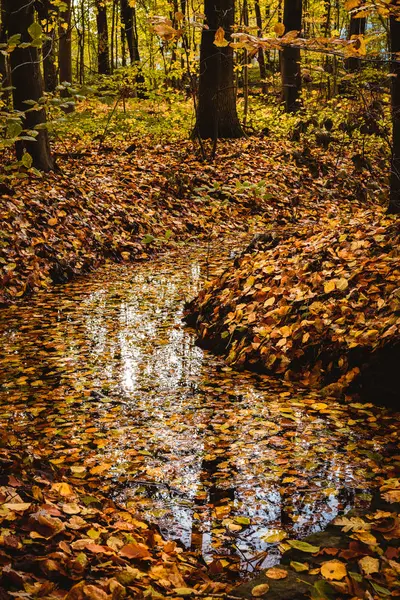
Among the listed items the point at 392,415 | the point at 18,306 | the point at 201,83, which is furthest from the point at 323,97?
the point at 392,415

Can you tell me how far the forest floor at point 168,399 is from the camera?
2.61 metres

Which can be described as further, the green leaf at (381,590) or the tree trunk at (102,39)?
the tree trunk at (102,39)

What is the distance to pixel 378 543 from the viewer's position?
282cm

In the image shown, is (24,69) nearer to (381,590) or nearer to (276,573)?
(276,573)

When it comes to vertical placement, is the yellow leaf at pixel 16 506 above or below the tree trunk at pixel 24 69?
below

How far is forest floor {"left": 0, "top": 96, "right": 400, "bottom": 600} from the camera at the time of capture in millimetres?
2613

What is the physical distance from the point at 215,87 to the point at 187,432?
11569 mm

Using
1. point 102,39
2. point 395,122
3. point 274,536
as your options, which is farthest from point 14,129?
point 102,39

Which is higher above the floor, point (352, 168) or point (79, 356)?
point (352, 168)

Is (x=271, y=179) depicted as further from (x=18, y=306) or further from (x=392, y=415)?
(x=392, y=415)

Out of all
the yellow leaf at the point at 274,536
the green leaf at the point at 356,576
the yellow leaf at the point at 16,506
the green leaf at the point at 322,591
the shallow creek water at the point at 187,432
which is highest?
the yellow leaf at the point at 16,506

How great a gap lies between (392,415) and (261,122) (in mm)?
15343

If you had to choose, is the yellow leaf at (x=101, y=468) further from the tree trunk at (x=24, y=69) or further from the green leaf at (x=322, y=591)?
the tree trunk at (x=24, y=69)

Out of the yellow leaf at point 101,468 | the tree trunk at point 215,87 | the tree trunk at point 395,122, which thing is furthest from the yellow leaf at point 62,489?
the tree trunk at point 215,87
